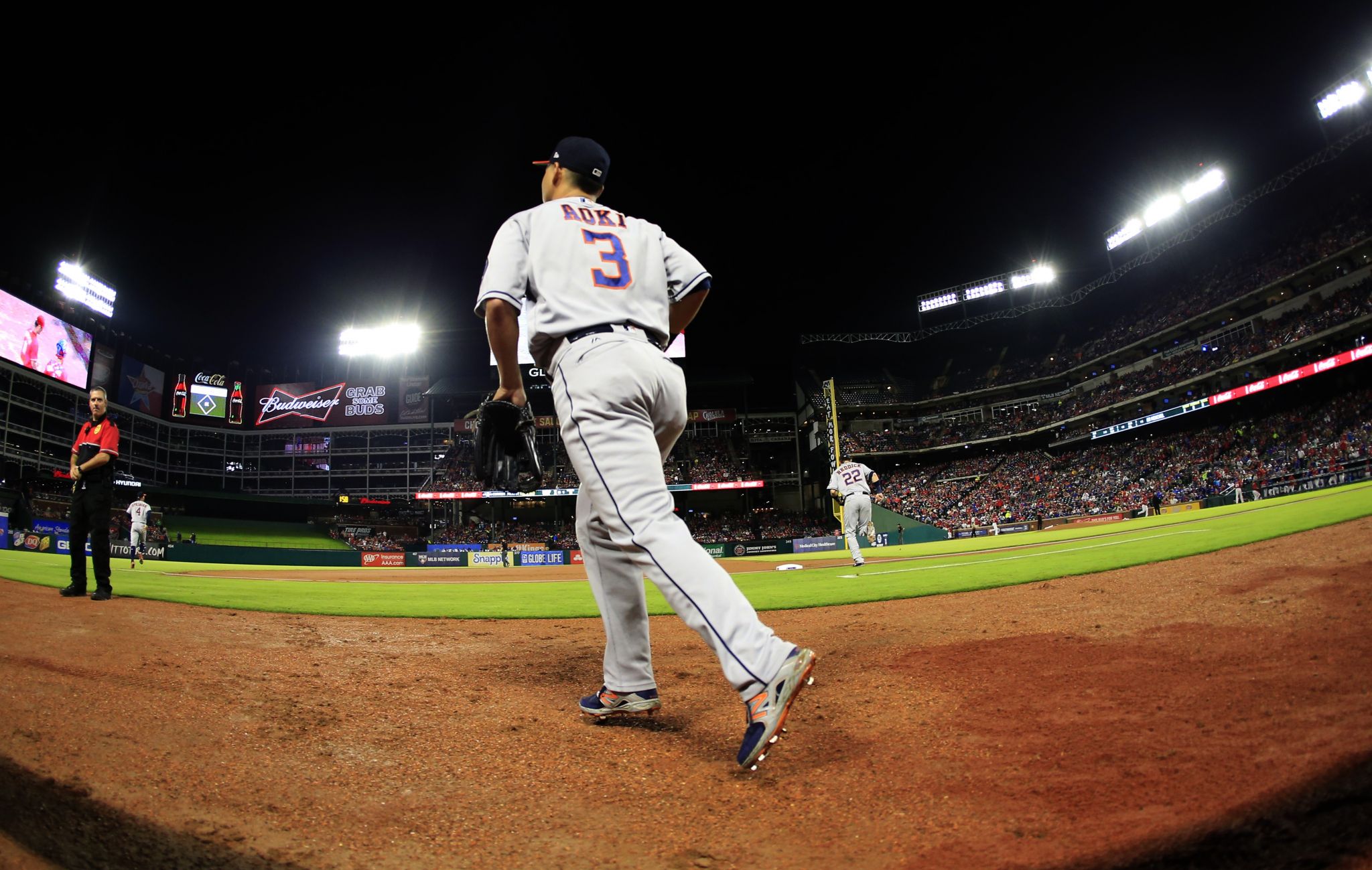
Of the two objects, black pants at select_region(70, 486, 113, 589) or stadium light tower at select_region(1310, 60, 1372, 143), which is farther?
stadium light tower at select_region(1310, 60, 1372, 143)

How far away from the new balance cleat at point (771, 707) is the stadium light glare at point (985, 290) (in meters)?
43.9

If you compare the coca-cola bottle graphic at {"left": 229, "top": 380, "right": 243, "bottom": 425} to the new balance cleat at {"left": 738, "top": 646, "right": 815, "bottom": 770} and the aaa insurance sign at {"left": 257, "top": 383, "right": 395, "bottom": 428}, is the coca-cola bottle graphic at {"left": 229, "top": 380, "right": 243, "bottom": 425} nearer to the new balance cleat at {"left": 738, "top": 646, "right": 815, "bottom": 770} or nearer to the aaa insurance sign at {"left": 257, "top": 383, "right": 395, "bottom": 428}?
the aaa insurance sign at {"left": 257, "top": 383, "right": 395, "bottom": 428}

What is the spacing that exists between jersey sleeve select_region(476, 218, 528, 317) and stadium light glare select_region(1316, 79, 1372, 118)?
122 feet

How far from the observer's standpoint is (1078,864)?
3.72 ft

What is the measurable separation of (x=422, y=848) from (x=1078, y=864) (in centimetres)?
129

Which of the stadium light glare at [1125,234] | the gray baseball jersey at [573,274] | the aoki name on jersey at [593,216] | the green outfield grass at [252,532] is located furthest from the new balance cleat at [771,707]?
the stadium light glare at [1125,234]

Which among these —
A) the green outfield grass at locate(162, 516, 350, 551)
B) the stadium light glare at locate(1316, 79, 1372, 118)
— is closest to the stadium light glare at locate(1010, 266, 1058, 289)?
the stadium light glare at locate(1316, 79, 1372, 118)

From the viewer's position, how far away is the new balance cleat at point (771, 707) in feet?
5.66

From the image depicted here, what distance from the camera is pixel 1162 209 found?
32.9 m

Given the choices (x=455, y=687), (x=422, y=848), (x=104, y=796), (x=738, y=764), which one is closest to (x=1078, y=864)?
(x=738, y=764)

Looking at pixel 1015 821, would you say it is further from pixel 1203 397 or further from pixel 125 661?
pixel 1203 397

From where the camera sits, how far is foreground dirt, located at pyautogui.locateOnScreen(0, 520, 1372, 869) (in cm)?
129

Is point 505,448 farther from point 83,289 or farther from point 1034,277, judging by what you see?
point 83,289

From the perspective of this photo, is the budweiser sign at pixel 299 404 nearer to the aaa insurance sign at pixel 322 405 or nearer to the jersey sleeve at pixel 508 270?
the aaa insurance sign at pixel 322 405
